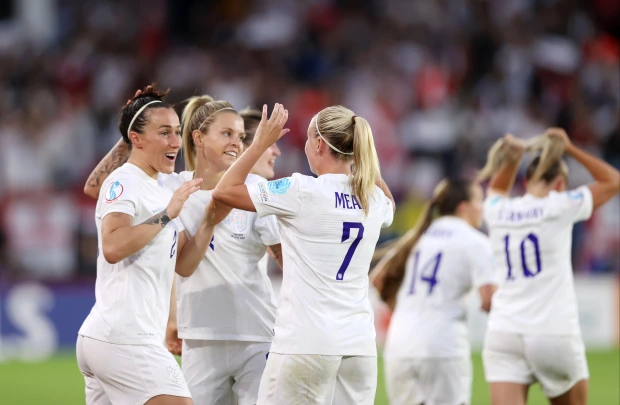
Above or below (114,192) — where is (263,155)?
above

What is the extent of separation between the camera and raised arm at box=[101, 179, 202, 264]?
195 inches

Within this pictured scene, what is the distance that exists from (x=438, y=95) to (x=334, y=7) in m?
3.14

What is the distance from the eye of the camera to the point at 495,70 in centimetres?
1853

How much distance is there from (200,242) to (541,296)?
2.61 metres

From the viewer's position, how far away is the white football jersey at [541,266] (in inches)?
267

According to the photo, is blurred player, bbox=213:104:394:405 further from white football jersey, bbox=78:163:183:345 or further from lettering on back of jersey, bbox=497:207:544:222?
lettering on back of jersey, bbox=497:207:544:222

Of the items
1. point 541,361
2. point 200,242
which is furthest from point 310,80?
point 200,242

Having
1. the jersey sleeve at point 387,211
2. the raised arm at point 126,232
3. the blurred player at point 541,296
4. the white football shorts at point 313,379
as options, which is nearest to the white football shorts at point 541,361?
the blurred player at point 541,296

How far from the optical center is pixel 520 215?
22.7 feet

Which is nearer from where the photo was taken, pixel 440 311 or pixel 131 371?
pixel 131 371

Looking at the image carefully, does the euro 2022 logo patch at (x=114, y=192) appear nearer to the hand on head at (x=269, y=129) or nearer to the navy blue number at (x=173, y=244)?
the navy blue number at (x=173, y=244)

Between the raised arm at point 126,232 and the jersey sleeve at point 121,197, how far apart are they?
3 centimetres

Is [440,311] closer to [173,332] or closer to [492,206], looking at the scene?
[492,206]

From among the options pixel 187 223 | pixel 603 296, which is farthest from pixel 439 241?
pixel 603 296
